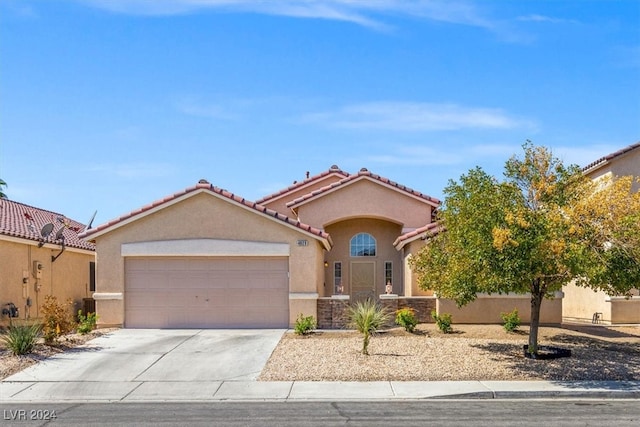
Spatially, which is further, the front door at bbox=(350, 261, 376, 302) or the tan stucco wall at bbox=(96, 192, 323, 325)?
the front door at bbox=(350, 261, 376, 302)

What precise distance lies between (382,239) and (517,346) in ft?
31.7

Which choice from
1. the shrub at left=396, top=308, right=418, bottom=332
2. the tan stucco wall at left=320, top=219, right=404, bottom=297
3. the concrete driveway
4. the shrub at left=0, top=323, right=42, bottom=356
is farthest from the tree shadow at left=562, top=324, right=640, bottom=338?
the shrub at left=0, top=323, right=42, bottom=356

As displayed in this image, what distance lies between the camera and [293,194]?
28.1 m

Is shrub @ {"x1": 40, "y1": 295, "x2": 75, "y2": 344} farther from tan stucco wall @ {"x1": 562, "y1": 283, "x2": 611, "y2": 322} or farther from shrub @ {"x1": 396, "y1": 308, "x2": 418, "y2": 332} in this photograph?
tan stucco wall @ {"x1": 562, "y1": 283, "x2": 611, "y2": 322}

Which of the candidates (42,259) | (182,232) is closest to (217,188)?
(182,232)

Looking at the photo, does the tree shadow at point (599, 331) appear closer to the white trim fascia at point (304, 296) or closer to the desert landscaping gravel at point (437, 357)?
the desert landscaping gravel at point (437, 357)

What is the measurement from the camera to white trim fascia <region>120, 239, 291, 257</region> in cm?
2112

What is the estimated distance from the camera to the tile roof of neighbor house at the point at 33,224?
2298 cm

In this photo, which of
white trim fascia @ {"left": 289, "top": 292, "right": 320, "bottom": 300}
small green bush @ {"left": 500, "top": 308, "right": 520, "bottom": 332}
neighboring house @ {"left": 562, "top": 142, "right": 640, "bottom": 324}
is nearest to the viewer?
small green bush @ {"left": 500, "top": 308, "right": 520, "bottom": 332}

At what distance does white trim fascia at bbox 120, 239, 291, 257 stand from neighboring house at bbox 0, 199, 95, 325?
4.03 m

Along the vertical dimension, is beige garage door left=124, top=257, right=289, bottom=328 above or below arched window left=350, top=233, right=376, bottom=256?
below

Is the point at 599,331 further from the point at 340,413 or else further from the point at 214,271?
the point at 340,413

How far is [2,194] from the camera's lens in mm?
49125

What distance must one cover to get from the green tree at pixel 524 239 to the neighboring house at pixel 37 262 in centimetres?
1392
